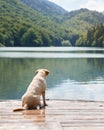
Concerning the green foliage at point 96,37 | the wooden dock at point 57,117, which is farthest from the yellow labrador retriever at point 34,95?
the green foliage at point 96,37

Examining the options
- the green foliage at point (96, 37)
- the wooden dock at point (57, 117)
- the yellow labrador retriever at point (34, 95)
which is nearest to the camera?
the wooden dock at point (57, 117)

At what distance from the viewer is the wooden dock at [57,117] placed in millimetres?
7094

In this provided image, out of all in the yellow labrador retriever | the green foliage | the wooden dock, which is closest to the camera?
the wooden dock

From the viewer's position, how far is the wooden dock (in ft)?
23.3

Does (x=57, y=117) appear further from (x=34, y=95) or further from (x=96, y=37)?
(x=96, y=37)

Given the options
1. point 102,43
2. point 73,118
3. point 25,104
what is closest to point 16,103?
point 25,104

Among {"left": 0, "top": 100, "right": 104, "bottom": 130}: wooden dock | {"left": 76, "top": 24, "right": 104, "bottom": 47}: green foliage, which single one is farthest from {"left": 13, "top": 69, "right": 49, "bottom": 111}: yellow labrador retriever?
{"left": 76, "top": 24, "right": 104, "bottom": 47}: green foliage

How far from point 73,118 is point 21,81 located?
79.6 feet

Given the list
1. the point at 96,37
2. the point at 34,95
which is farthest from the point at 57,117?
the point at 96,37

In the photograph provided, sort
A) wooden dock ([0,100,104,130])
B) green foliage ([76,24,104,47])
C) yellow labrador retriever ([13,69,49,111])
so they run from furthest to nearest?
1. green foliage ([76,24,104,47])
2. yellow labrador retriever ([13,69,49,111])
3. wooden dock ([0,100,104,130])

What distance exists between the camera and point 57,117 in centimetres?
794

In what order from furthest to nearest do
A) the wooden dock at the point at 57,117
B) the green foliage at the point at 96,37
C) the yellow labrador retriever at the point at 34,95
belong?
the green foliage at the point at 96,37 → the yellow labrador retriever at the point at 34,95 → the wooden dock at the point at 57,117

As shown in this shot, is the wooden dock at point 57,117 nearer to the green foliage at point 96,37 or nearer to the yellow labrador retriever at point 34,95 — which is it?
the yellow labrador retriever at point 34,95

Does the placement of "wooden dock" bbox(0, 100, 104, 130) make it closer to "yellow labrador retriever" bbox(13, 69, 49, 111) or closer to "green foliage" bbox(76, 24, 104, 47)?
"yellow labrador retriever" bbox(13, 69, 49, 111)
